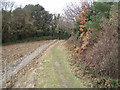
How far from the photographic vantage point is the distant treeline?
75.4 ft

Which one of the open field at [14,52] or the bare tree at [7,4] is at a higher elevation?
the bare tree at [7,4]

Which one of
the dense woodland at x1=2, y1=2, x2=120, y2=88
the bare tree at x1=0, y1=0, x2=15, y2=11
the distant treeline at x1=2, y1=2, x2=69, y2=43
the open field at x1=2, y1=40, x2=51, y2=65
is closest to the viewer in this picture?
the dense woodland at x1=2, y1=2, x2=120, y2=88

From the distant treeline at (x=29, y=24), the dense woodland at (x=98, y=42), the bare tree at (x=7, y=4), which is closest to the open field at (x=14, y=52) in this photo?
the dense woodland at (x=98, y=42)

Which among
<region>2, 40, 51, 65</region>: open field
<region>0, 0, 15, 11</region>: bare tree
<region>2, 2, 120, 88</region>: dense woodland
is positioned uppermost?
<region>0, 0, 15, 11</region>: bare tree

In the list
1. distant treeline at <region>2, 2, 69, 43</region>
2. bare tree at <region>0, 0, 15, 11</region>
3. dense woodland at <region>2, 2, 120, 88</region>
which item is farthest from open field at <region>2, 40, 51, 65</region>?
bare tree at <region>0, 0, 15, 11</region>

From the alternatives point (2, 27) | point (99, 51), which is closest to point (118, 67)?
point (99, 51)

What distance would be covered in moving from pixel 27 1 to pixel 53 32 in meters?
9.83

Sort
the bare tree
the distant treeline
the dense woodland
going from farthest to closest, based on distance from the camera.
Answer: the bare tree < the distant treeline < the dense woodland

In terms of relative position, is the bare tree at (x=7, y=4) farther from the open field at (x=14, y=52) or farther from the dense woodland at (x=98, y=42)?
the dense woodland at (x=98, y=42)

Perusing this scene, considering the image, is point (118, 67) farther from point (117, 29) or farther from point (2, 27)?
point (2, 27)

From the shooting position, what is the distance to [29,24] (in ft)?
83.9

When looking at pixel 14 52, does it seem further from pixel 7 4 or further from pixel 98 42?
pixel 7 4

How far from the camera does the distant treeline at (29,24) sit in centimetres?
2299

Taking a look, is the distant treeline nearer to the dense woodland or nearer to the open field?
the open field
